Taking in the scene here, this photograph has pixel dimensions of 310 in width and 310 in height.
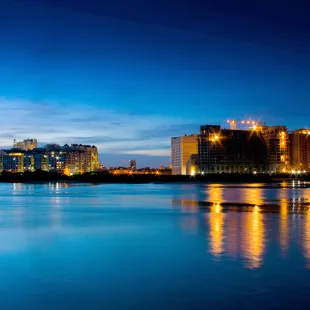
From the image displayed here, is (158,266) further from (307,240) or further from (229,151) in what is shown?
(229,151)

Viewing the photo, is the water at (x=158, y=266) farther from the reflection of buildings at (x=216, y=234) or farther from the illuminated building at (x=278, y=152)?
the illuminated building at (x=278, y=152)

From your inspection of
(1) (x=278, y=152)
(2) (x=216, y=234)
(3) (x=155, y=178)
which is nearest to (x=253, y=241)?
(2) (x=216, y=234)

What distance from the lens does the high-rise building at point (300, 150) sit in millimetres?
195000

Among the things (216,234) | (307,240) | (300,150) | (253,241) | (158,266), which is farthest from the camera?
(300,150)

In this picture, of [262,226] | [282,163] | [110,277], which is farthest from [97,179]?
[110,277]

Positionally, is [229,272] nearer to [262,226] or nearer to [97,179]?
[262,226]

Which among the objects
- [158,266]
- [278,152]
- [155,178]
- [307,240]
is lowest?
[158,266]

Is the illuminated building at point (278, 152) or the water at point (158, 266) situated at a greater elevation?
the illuminated building at point (278, 152)

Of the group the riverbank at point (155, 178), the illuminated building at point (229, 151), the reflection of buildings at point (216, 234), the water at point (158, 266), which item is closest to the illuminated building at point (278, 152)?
the illuminated building at point (229, 151)

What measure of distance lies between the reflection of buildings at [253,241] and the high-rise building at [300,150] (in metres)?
179

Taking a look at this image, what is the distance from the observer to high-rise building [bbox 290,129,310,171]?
195 metres

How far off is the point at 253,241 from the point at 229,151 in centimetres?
17411

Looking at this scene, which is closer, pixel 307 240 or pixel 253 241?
pixel 253 241

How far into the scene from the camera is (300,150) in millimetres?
196125
